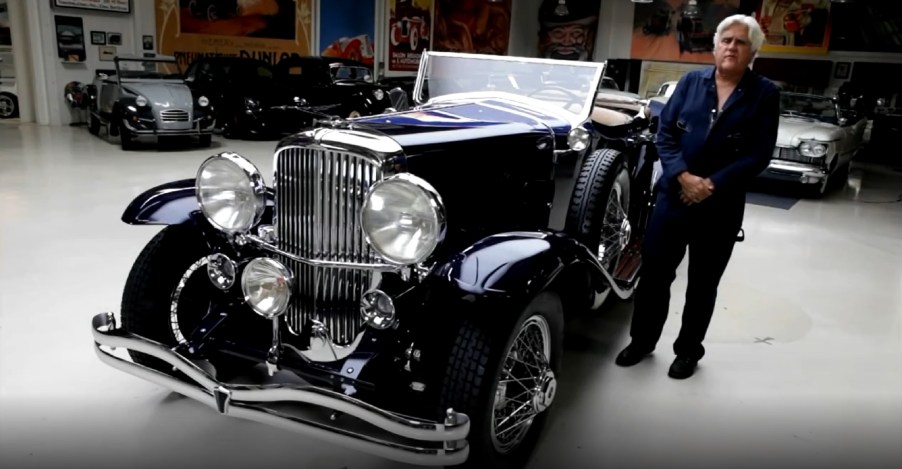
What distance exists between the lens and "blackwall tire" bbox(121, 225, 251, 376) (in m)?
2.47

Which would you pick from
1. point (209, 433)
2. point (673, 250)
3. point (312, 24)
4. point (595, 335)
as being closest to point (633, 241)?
point (595, 335)

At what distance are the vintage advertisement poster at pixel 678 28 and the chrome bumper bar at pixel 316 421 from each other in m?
15.0

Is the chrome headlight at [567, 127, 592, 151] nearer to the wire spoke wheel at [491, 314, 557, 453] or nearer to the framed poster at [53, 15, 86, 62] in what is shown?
the wire spoke wheel at [491, 314, 557, 453]

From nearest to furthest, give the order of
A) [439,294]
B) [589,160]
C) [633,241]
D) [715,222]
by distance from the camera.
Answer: [439,294]
[715,222]
[589,160]
[633,241]

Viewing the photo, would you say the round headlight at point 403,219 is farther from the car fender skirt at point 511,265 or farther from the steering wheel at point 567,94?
the steering wheel at point 567,94

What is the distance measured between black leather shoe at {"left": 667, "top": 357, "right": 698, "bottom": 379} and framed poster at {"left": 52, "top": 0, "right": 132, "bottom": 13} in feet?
36.9

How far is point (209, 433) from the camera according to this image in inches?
95.7

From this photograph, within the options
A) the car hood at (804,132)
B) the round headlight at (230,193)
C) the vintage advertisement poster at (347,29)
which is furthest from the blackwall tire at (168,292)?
the vintage advertisement poster at (347,29)

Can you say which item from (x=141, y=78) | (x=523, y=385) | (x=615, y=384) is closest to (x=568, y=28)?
(x=141, y=78)

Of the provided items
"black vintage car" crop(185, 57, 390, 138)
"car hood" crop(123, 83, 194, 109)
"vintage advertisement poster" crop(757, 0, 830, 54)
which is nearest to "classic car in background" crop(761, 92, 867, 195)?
"black vintage car" crop(185, 57, 390, 138)

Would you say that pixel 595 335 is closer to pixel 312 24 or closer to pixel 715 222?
pixel 715 222

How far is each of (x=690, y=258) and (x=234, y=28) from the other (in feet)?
37.8

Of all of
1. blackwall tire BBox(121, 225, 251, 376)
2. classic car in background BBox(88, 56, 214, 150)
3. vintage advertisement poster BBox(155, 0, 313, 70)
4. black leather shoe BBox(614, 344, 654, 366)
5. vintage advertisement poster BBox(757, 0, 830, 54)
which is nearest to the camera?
blackwall tire BBox(121, 225, 251, 376)

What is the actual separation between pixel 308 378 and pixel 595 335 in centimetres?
182
